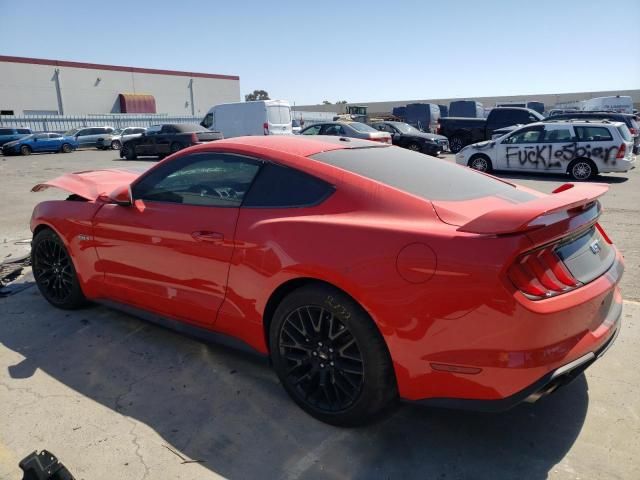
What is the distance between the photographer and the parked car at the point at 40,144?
991 inches

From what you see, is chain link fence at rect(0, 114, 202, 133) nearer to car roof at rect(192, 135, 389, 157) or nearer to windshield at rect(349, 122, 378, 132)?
windshield at rect(349, 122, 378, 132)

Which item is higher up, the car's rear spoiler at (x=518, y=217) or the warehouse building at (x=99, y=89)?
the warehouse building at (x=99, y=89)

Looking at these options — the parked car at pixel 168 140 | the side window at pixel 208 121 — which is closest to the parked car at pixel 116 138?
the side window at pixel 208 121

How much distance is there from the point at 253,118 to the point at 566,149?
12360 mm

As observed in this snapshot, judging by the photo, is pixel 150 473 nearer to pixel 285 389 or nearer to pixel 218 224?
pixel 285 389

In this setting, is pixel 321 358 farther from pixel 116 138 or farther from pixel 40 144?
pixel 116 138

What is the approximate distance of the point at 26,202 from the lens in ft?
34.0

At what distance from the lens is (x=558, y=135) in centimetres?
1307

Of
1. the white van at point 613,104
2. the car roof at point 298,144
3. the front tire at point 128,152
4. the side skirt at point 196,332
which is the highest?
the white van at point 613,104

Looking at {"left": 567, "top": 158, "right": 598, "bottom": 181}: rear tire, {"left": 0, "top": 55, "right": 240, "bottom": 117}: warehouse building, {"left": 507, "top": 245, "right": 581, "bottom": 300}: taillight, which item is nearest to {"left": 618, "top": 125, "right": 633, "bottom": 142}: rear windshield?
{"left": 567, "top": 158, "right": 598, "bottom": 181}: rear tire

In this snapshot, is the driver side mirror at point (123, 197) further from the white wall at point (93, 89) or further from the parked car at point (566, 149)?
the white wall at point (93, 89)

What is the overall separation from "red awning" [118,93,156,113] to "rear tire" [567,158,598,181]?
4439 centimetres

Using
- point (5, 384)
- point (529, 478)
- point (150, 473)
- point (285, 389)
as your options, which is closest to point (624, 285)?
point (529, 478)

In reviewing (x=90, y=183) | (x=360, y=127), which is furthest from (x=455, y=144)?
(x=90, y=183)
